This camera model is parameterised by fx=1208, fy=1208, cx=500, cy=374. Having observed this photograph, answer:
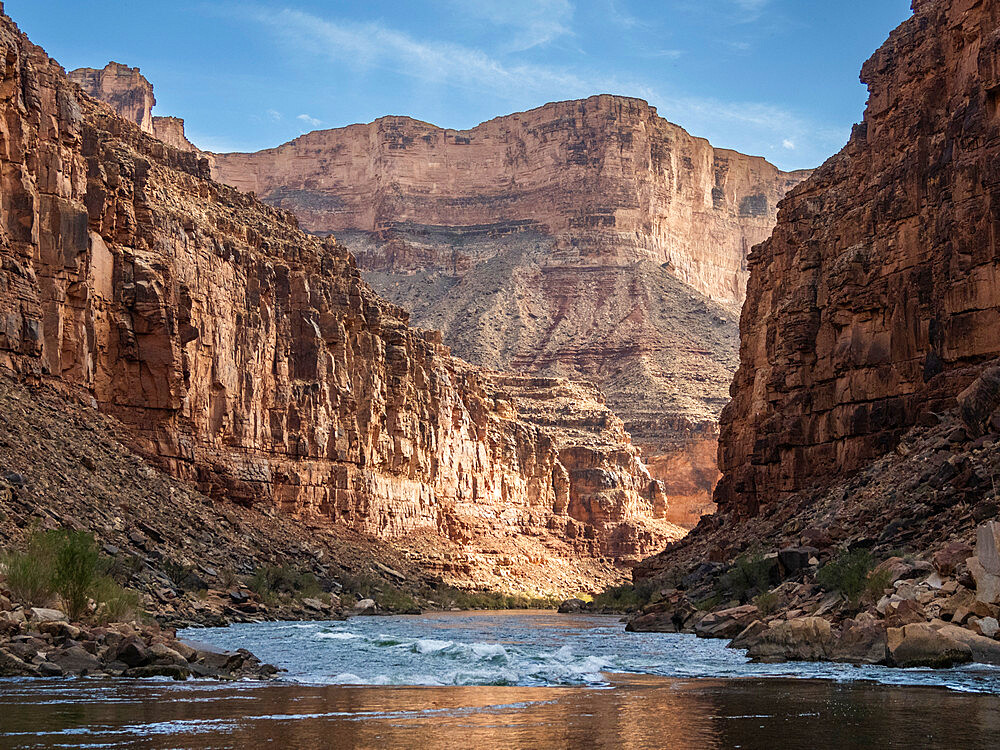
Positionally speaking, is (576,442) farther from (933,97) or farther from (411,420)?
(933,97)

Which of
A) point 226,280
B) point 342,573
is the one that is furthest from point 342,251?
point 342,573

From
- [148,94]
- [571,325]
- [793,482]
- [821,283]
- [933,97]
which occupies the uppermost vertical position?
[148,94]

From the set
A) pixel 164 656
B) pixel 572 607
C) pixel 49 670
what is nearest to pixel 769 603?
pixel 164 656

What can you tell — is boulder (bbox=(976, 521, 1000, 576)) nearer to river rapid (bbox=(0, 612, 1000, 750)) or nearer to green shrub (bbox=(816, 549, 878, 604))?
river rapid (bbox=(0, 612, 1000, 750))

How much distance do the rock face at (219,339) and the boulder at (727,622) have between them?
25104 millimetres

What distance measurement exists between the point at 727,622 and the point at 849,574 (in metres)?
6.83

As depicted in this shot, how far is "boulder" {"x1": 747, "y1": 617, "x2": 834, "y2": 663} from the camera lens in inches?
938

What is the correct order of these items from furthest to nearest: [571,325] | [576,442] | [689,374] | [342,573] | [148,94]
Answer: [148,94], [571,325], [689,374], [576,442], [342,573]

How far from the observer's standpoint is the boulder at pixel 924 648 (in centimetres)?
1994

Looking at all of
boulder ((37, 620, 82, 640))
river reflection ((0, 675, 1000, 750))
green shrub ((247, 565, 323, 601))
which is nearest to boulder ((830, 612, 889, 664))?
river reflection ((0, 675, 1000, 750))

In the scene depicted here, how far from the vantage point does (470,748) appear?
40.8 feet

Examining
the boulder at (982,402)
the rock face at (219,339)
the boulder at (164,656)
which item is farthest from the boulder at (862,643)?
the rock face at (219,339)

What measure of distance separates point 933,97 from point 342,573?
1309 inches

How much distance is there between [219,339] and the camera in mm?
58969
